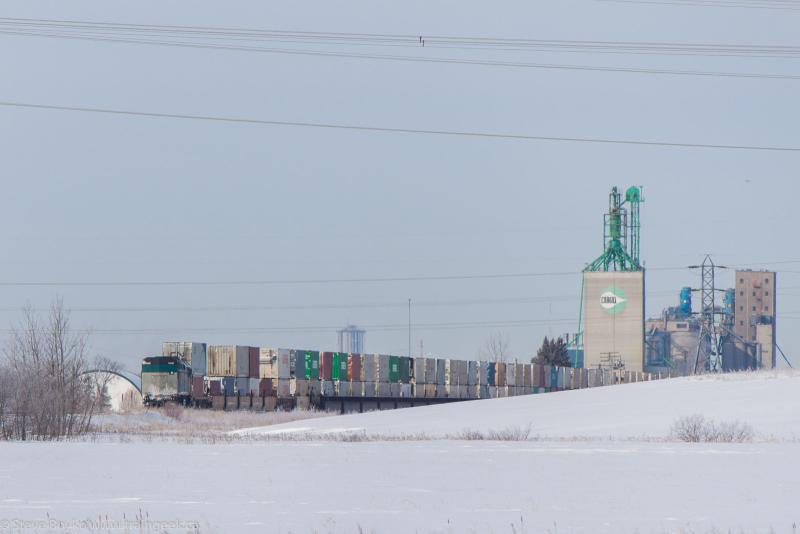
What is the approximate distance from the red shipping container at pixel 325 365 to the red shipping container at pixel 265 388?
16.3ft

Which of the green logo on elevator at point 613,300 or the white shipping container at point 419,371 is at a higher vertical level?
the green logo on elevator at point 613,300

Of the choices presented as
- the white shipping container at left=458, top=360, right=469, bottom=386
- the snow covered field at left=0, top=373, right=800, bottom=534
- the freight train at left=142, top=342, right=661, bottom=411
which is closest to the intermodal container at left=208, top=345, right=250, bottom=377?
the freight train at left=142, top=342, right=661, bottom=411

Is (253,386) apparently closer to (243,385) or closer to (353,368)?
(243,385)

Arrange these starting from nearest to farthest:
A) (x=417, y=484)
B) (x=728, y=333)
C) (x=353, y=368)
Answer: (x=417, y=484) < (x=353, y=368) < (x=728, y=333)

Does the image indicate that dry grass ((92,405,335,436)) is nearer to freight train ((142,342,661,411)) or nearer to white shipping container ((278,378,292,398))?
freight train ((142,342,661,411))

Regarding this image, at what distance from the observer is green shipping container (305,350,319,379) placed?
68750mm

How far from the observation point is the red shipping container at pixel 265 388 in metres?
64.7

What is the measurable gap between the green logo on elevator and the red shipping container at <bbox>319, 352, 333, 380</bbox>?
207 feet

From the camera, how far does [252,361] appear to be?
6506cm

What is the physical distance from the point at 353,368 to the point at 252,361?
987cm

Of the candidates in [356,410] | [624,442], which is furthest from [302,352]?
[624,442]

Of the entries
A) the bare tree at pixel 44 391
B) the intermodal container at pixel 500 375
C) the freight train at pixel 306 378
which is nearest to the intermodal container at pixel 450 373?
the freight train at pixel 306 378

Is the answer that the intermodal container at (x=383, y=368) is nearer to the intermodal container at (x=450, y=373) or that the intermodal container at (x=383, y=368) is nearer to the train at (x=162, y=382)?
the intermodal container at (x=450, y=373)

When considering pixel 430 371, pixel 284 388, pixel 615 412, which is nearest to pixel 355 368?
pixel 284 388
